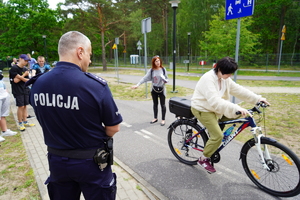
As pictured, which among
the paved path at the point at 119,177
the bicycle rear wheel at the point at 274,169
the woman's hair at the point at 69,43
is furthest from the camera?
the paved path at the point at 119,177

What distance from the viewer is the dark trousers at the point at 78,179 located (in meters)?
1.67

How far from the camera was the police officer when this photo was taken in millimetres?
1544

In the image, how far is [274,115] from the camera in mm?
6539

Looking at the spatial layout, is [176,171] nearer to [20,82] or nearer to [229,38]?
[20,82]

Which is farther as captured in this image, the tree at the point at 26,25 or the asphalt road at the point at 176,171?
the tree at the point at 26,25

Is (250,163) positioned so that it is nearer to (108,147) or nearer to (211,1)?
(108,147)

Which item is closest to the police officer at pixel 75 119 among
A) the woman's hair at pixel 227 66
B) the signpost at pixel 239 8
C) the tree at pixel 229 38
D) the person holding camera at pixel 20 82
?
the woman's hair at pixel 227 66

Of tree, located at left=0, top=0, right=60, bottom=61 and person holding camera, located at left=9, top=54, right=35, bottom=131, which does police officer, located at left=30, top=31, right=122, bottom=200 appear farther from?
tree, located at left=0, top=0, right=60, bottom=61

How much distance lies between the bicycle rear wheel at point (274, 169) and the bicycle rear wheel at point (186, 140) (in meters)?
0.73

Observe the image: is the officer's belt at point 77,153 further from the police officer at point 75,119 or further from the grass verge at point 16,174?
the grass verge at point 16,174

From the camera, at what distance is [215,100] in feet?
9.37

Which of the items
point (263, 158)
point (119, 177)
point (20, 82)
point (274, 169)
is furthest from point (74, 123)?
point (20, 82)

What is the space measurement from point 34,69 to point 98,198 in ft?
21.8

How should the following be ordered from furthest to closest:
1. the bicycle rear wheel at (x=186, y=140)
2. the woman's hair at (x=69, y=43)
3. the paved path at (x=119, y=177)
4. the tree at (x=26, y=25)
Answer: the tree at (x=26, y=25)
the bicycle rear wheel at (x=186, y=140)
the paved path at (x=119, y=177)
the woman's hair at (x=69, y=43)
